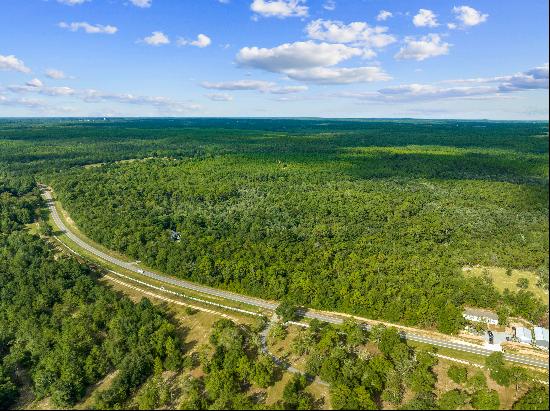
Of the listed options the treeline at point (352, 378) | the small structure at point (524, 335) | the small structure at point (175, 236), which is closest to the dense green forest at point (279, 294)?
the treeline at point (352, 378)

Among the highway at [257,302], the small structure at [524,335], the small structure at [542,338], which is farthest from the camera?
the small structure at [524,335]

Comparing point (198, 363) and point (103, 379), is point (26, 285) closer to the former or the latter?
point (103, 379)

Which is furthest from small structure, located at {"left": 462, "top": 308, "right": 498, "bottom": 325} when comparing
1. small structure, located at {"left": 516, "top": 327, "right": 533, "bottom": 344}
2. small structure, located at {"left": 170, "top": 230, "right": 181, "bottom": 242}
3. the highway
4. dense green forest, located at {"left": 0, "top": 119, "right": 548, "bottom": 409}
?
small structure, located at {"left": 170, "top": 230, "right": 181, "bottom": 242}

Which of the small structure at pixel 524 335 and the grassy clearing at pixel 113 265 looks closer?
the small structure at pixel 524 335

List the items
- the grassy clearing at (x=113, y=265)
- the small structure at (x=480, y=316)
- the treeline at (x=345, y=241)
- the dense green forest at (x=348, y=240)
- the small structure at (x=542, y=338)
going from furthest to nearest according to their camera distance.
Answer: the grassy clearing at (x=113, y=265) < the treeline at (x=345, y=241) < the dense green forest at (x=348, y=240) < the small structure at (x=480, y=316) < the small structure at (x=542, y=338)

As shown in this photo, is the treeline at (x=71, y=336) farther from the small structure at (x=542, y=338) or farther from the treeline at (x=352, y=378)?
the small structure at (x=542, y=338)

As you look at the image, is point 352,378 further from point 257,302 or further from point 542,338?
point 542,338

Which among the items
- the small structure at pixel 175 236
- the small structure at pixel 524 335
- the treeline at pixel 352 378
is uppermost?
the small structure at pixel 175 236
